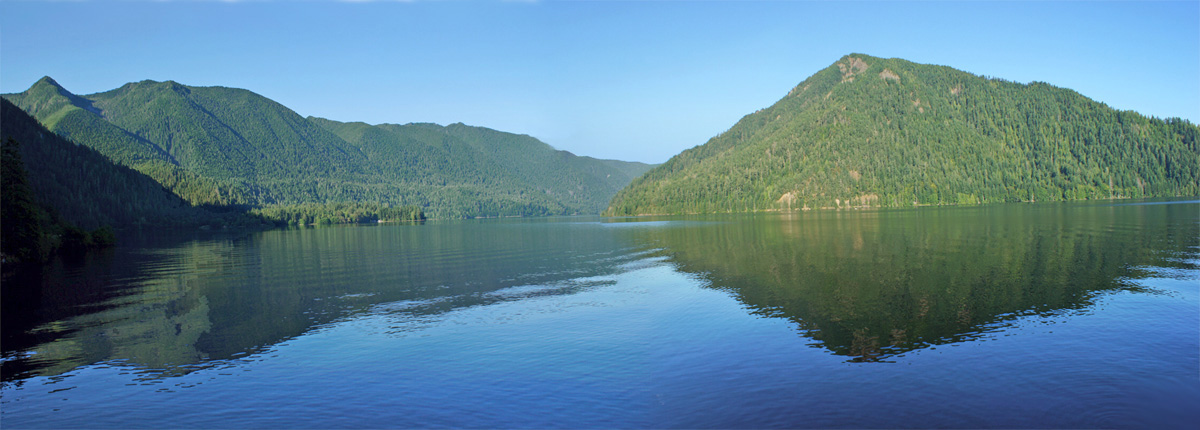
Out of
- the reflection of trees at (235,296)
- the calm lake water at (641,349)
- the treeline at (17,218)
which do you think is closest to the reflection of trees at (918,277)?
the calm lake water at (641,349)

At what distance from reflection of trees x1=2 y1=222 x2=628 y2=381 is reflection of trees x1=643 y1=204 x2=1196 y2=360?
11903 mm

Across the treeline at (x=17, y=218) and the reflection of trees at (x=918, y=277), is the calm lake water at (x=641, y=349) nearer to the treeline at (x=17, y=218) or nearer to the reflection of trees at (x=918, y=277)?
the reflection of trees at (x=918, y=277)

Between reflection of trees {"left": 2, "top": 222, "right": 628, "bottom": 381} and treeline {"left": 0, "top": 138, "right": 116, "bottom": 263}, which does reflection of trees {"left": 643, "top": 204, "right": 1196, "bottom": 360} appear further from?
treeline {"left": 0, "top": 138, "right": 116, "bottom": 263}

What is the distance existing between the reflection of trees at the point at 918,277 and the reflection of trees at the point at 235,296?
11.9 metres

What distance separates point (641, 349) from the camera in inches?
843

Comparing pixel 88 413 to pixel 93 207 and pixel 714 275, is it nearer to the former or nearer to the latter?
pixel 714 275

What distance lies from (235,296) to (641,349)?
27.7m

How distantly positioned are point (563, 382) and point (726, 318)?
10.7 m

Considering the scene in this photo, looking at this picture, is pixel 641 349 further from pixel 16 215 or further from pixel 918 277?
pixel 16 215

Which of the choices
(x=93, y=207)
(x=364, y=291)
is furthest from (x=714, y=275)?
(x=93, y=207)

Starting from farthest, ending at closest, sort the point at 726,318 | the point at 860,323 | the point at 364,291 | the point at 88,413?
the point at 364,291, the point at 726,318, the point at 860,323, the point at 88,413

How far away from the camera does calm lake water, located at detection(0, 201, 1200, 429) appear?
15.1 meters

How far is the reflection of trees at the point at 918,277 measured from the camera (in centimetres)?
2298

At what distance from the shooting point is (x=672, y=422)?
14.4 metres
